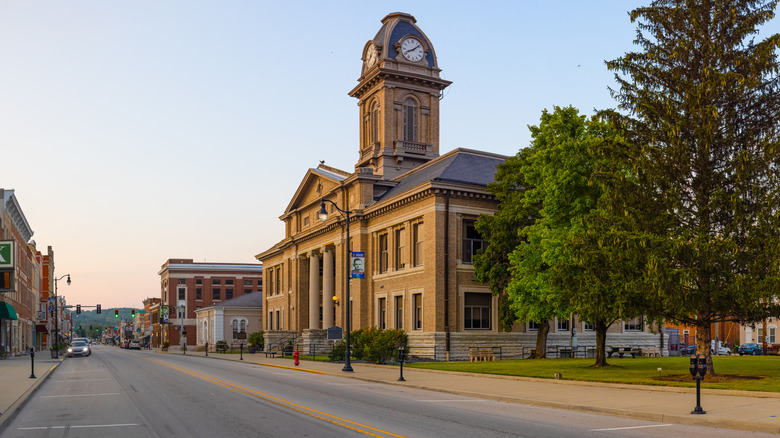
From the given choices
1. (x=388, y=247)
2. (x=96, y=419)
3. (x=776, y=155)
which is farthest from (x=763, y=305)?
(x=388, y=247)

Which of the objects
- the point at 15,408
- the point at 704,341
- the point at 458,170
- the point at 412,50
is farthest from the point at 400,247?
the point at 15,408

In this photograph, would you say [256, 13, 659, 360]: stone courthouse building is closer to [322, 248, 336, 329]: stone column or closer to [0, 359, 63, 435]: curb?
[322, 248, 336, 329]: stone column

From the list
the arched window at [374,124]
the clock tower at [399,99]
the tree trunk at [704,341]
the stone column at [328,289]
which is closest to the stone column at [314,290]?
the stone column at [328,289]

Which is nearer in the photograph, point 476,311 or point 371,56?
point 476,311

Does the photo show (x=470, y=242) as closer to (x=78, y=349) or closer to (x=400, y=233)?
(x=400, y=233)

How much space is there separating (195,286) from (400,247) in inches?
3245

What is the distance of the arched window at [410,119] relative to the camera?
63.4 m

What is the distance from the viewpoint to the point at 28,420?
16438 mm

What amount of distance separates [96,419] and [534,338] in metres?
34.3

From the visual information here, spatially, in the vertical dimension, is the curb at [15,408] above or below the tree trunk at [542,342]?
above

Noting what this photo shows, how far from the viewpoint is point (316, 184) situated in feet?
205

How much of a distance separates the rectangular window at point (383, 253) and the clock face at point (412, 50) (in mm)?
20049

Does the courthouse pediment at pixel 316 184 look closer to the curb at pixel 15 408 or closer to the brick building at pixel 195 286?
the curb at pixel 15 408

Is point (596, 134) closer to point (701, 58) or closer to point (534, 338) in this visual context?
point (701, 58)
